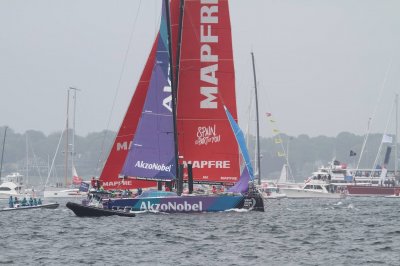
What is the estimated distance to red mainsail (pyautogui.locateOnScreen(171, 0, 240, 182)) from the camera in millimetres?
55781

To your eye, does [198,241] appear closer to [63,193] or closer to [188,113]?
[188,113]

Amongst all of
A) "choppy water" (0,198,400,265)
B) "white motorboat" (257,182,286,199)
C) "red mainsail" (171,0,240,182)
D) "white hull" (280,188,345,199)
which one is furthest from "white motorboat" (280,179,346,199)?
"red mainsail" (171,0,240,182)

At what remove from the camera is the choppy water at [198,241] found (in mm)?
35531

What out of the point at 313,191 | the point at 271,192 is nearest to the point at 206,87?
the point at 271,192

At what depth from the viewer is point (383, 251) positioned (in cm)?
3816

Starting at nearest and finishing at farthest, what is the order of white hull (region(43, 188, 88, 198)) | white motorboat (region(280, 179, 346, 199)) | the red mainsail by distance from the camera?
the red mainsail < white hull (region(43, 188, 88, 198)) < white motorboat (region(280, 179, 346, 199))

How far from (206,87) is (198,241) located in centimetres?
1590

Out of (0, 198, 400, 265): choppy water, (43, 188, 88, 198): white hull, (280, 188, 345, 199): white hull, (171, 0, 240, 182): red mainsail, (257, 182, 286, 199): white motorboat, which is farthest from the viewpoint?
(280, 188, 345, 199): white hull

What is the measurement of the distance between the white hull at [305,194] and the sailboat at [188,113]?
69.3m

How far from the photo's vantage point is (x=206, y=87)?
5581cm

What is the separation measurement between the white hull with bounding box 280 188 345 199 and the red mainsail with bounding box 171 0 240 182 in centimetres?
6980

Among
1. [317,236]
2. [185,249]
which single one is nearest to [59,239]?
[185,249]

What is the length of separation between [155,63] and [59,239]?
47.9 feet

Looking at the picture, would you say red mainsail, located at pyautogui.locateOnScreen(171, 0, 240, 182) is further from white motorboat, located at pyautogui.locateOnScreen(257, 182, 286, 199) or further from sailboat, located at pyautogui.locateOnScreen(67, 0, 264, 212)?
white motorboat, located at pyautogui.locateOnScreen(257, 182, 286, 199)
